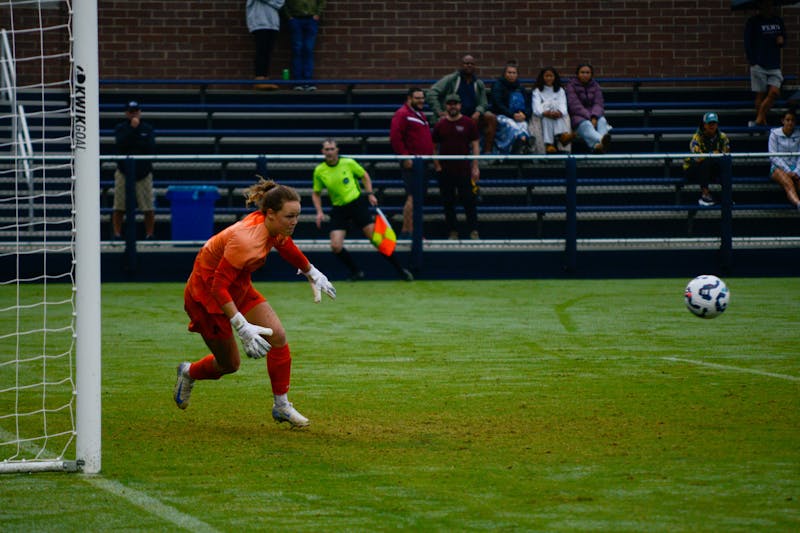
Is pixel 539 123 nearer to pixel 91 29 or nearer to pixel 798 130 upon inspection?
pixel 798 130

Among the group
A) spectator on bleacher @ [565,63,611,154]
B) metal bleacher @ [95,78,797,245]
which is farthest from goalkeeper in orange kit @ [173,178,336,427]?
spectator on bleacher @ [565,63,611,154]

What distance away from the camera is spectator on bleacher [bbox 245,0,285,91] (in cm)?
2228

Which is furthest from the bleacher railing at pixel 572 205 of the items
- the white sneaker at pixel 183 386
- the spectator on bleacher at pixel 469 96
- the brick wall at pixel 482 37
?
the white sneaker at pixel 183 386

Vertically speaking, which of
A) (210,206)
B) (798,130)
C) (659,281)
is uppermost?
(798,130)

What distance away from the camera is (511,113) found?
19.7m

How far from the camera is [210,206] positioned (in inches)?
695

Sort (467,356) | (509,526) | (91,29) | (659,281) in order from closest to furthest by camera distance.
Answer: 1. (509,526)
2. (91,29)
3. (467,356)
4. (659,281)

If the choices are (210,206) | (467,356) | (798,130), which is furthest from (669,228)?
(467,356)

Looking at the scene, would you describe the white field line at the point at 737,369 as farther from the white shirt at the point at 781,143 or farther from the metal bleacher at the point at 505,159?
the white shirt at the point at 781,143

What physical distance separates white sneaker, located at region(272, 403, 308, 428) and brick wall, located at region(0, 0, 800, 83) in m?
17.1

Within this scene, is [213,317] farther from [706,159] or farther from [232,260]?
[706,159]

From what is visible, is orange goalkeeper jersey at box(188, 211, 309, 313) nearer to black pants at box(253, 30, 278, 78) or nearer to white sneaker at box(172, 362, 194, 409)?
white sneaker at box(172, 362, 194, 409)

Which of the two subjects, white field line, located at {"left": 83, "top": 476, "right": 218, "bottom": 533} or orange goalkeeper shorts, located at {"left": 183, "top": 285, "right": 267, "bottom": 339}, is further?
orange goalkeeper shorts, located at {"left": 183, "top": 285, "right": 267, "bottom": 339}

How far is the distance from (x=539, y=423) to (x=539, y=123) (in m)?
12.8
